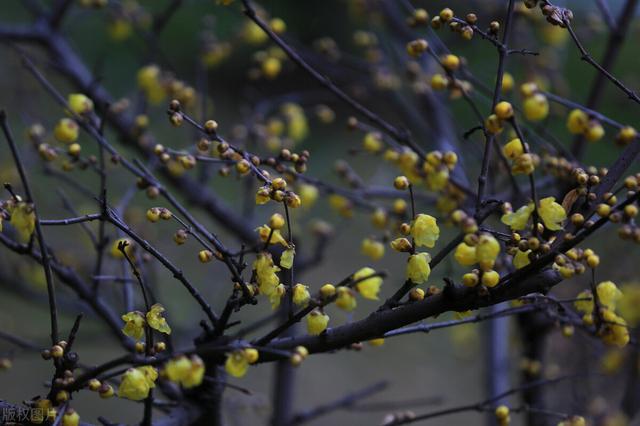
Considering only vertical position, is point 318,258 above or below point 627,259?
below

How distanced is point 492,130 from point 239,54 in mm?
3954

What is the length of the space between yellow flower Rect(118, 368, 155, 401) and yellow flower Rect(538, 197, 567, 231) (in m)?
0.55

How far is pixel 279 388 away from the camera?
1.96 meters

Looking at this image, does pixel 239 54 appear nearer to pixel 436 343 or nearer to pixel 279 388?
pixel 436 343

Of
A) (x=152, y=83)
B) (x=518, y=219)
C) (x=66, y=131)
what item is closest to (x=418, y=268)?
(x=518, y=219)

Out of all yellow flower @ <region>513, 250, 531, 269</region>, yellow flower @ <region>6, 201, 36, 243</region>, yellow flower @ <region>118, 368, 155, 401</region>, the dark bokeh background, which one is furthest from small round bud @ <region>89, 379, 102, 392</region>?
the dark bokeh background

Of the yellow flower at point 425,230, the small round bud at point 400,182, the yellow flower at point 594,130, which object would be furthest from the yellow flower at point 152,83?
the yellow flower at point 594,130

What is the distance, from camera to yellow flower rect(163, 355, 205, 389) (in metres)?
0.77

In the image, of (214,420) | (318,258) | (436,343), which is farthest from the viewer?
(436,343)

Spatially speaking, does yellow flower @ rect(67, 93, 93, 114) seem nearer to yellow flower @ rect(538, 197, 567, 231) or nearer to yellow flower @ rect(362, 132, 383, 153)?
yellow flower @ rect(362, 132, 383, 153)

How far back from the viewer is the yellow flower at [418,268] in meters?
0.88

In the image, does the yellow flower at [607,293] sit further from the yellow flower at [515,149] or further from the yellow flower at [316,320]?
the yellow flower at [316,320]

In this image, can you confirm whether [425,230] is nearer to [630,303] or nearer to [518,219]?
[518,219]

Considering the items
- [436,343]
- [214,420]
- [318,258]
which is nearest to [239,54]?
[436,343]
